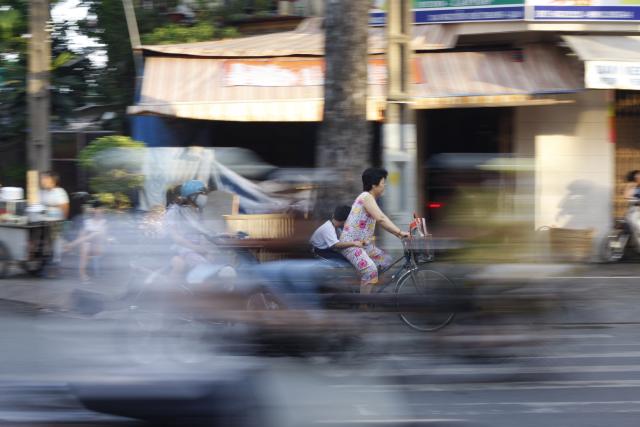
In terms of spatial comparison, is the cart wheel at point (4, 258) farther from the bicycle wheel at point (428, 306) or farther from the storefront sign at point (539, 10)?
the bicycle wheel at point (428, 306)

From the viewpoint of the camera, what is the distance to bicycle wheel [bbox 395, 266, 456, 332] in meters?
3.59

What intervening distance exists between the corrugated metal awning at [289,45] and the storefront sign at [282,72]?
13 centimetres

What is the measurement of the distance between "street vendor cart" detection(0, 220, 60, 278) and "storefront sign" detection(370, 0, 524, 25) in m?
5.77

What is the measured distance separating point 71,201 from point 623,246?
10286mm

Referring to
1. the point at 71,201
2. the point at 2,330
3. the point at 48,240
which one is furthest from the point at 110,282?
the point at 71,201

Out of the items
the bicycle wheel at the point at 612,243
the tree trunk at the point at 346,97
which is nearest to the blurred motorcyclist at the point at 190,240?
the tree trunk at the point at 346,97

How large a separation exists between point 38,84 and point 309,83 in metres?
3.83

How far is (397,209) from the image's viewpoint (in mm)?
10844

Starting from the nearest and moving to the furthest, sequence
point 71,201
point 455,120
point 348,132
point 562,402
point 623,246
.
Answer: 1. point 562,402
2. point 348,132
3. point 623,246
4. point 455,120
5. point 71,201

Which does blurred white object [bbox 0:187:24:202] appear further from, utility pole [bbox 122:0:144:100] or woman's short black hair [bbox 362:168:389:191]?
woman's short black hair [bbox 362:168:389:191]

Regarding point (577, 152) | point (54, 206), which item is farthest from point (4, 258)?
point (577, 152)

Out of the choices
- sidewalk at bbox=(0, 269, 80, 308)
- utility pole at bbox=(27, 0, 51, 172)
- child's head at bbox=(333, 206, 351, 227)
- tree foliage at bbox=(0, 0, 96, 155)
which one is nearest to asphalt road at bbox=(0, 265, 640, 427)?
child's head at bbox=(333, 206, 351, 227)

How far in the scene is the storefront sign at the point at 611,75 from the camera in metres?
12.3

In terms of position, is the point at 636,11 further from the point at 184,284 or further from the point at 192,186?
the point at 184,284
